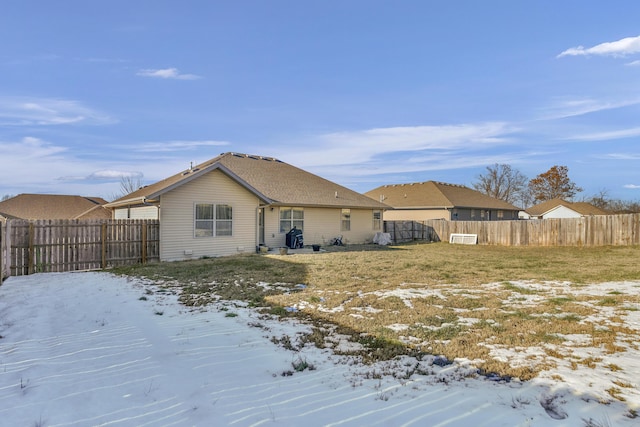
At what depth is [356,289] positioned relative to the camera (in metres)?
7.88

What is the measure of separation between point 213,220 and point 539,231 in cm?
1847

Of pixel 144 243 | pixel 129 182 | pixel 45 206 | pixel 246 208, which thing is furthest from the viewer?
pixel 129 182

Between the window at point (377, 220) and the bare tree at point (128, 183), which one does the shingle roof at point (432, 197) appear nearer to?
the window at point (377, 220)

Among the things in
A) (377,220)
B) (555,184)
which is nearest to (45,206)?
(377,220)

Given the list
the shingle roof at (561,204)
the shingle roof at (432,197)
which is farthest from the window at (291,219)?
the shingle roof at (561,204)

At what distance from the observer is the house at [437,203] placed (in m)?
29.5

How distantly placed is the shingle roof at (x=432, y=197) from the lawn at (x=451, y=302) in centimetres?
1733

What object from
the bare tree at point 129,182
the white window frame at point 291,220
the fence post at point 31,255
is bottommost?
the fence post at point 31,255

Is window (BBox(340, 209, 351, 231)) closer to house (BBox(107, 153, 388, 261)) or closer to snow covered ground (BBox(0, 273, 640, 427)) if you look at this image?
house (BBox(107, 153, 388, 261))

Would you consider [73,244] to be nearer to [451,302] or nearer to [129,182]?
[451,302]

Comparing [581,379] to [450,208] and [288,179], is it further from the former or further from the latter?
[450,208]

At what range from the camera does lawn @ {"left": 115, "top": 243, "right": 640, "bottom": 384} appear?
165 inches

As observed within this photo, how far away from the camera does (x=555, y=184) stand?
2154 inches

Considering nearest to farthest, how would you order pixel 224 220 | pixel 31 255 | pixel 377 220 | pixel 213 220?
pixel 31 255 < pixel 213 220 < pixel 224 220 < pixel 377 220
